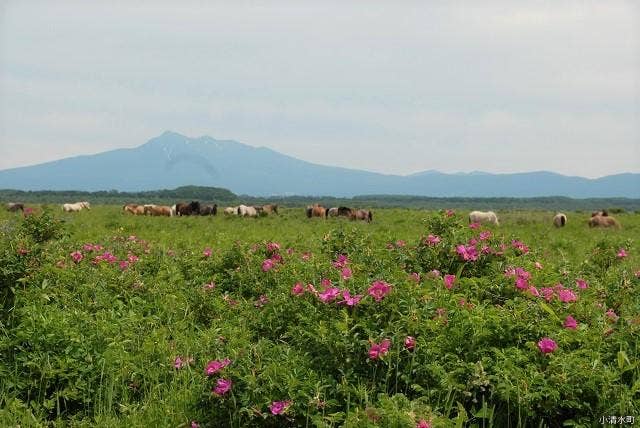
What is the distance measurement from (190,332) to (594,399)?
413 centimetres

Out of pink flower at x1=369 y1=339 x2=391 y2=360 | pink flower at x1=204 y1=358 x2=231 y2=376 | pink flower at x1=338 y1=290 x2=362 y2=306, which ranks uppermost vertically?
pink flower at x1=338 y1=290 x2=362 y2=306

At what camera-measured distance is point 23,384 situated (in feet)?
15.8

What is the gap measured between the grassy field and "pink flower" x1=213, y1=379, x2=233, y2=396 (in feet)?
0.04

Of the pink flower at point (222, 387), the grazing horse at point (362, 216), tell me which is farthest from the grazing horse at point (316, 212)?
the pink flower at point (222, 387)

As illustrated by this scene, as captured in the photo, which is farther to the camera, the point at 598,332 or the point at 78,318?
the point at 78,318

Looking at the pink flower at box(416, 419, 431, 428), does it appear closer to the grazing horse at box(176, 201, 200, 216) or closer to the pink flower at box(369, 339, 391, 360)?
the pink flower at box(369, 339, 391, 360)

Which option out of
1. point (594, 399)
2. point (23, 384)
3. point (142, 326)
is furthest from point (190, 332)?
point (594, 399)

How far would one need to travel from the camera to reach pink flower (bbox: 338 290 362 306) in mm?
4576

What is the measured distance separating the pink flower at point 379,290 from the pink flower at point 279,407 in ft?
3.76

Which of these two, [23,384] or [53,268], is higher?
[53,268]

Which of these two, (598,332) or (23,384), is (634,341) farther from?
(23,384)

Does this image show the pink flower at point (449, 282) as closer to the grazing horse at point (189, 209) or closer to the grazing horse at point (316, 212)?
the grazing horse at point (316, 212)

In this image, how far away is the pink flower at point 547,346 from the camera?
13.2 feet

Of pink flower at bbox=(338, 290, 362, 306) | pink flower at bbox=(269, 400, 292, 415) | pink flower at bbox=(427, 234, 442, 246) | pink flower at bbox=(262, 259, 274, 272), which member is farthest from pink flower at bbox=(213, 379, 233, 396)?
pink flower at bbox=(262, 259, 274, 272)
